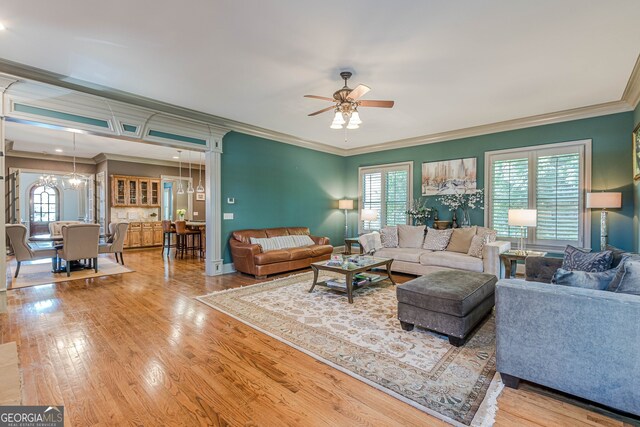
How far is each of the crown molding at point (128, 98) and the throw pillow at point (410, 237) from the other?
320 centimetres

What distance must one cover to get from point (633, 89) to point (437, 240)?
3.41 metres

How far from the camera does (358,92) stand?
3350mm

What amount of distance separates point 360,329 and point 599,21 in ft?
11.9

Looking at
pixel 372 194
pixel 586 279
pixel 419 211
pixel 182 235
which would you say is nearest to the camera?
pixel 586 279

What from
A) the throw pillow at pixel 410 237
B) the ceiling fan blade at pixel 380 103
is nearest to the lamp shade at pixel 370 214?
the throw pillow at pixel 410 237

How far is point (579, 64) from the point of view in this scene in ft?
11.4

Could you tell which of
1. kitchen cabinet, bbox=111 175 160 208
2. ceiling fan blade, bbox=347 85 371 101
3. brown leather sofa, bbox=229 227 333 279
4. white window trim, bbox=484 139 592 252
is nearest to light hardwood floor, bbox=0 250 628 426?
brown leather sofa, bbox=229 227 333 279

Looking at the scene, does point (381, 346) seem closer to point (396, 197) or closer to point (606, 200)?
point (606, 200)

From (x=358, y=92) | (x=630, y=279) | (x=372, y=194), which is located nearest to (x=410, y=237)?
(x=372, y=194)

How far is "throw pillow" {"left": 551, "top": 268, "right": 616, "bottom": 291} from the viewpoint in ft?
6.53

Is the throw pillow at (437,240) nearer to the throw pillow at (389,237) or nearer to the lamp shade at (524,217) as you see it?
the throw pillow at (389,237)

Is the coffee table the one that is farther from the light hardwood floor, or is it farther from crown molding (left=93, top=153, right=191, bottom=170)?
crown molding (left=93, top=153, right=191, bottom=170)

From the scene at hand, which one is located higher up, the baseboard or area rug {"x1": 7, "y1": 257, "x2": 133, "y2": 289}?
the baseboard

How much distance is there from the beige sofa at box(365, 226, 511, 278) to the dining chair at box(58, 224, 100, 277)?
17.9ft
